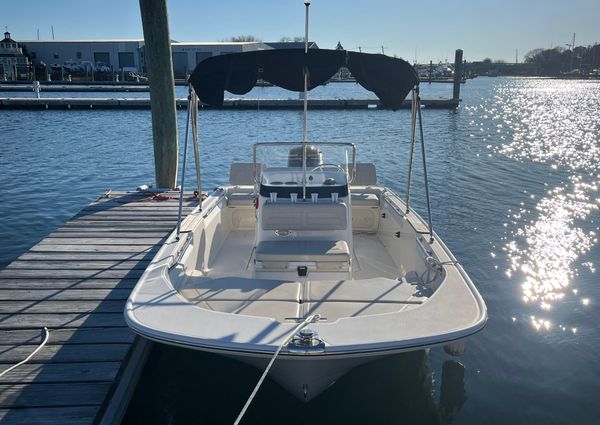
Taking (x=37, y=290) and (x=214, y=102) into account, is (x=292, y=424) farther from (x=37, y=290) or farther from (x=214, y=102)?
(x=214, y=102)

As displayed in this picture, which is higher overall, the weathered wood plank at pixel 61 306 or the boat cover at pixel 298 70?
the boat cover at pixel 298 70

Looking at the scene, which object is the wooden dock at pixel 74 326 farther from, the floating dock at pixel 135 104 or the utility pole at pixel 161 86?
the floating dock at pixel 135 104

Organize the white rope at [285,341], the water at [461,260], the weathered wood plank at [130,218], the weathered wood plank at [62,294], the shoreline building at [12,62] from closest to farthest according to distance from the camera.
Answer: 1. the white rope at [285,341]
2. the water at [461,260]
3. the weathered wood plank at [62,294]
4. the weathered wood plank at [130,218]
5. the shoreline building at [12,62]

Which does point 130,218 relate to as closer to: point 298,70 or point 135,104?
point 298,70

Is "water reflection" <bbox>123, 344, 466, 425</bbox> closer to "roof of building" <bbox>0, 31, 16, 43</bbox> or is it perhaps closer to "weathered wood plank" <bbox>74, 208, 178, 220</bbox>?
"weathered wood plank" <bbox>74, 208, 178, 220</bbox>

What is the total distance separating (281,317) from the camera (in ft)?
11.3

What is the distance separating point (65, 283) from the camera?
5039mm

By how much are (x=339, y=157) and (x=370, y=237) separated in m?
1.13

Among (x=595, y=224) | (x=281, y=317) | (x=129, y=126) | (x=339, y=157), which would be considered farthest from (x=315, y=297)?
(x=129, y=126)

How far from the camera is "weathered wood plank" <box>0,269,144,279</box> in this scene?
519cm

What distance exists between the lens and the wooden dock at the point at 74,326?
334 cm

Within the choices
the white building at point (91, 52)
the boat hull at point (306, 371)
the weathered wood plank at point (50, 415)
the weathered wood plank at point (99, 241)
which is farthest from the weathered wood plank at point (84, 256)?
the white building at point (91, 52)

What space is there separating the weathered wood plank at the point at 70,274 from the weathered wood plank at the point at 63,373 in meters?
1.62

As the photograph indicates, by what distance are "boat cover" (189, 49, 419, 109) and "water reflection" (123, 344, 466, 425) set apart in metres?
2.64
